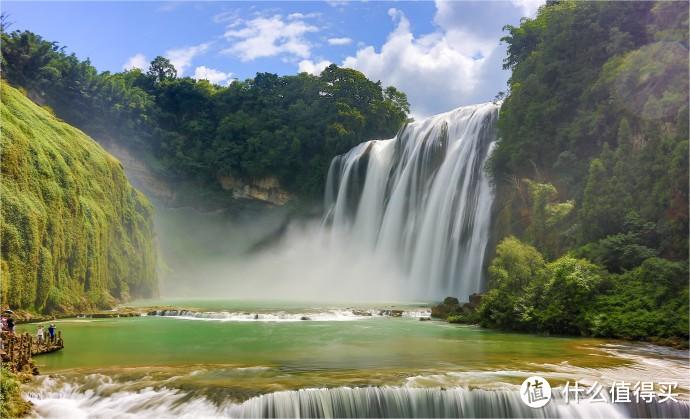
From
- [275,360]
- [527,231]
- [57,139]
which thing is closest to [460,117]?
[527,231]

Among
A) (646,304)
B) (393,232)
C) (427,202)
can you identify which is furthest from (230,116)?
(646,304)

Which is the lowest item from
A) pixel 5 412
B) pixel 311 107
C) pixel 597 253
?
pixel 5 412

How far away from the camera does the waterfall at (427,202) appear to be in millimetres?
30797

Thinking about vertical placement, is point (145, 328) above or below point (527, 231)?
below

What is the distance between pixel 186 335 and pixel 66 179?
11.3 m

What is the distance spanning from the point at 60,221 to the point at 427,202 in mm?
19914

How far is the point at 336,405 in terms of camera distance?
991 centimetres

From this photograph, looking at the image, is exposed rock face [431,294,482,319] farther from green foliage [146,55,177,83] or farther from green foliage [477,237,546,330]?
green foliage [146,55,177,83]

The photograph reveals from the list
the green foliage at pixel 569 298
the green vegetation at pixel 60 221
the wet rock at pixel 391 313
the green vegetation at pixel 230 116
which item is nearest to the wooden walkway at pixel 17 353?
the green vegetation at pixel 60 221

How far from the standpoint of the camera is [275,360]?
1323cm

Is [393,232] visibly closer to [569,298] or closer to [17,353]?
[569,298]

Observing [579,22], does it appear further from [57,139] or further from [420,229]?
[57,139]

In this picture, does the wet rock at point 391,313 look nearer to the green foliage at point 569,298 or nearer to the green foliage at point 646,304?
the green foliage at point 569,298

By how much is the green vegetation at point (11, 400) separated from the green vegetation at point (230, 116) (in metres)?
39.7
